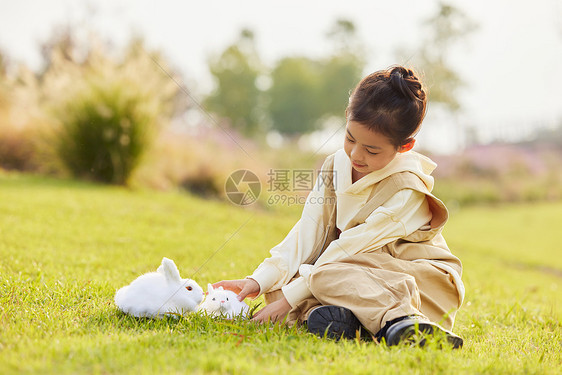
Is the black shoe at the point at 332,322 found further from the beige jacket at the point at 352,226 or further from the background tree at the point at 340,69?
the background tree at the point at 340,69

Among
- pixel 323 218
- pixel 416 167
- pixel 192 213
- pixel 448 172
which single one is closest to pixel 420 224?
pixel 416 167

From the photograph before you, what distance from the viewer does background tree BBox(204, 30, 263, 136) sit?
20.6m

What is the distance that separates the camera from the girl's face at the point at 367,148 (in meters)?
2.38

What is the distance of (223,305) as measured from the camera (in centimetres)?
241

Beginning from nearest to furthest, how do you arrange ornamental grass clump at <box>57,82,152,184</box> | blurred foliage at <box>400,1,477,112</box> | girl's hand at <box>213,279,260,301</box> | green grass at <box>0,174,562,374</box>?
1. green grass at <box>0,174,562,374</box>
2. girl's hand at <box>213,279,260,301</box>
3. ornamental grass clump at <box>57,82,152,184</box>
4. blurred foliage at <box>400,1,477,112</box>

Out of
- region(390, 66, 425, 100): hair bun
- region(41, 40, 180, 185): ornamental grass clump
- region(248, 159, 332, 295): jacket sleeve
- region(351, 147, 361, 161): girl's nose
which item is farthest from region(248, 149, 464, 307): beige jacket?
region(41, 40, 180, 185): ornamental grass clump

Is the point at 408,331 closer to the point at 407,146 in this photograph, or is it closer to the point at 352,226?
the point at 352,226

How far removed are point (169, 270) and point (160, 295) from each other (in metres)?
0.12

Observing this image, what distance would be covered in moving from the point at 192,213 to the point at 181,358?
4.94 m

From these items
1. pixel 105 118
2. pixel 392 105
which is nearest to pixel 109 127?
pixel 105 118

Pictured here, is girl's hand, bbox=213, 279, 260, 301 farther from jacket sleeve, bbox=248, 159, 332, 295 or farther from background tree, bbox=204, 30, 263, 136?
background tree, bbox=204, 30, 263, 136

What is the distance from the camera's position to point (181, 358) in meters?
1.78

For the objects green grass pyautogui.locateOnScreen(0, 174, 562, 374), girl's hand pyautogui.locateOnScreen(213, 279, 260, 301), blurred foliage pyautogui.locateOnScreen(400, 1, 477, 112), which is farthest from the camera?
blurred foliage pyautogui.locateOnScreen(400, 1, 477, 112)

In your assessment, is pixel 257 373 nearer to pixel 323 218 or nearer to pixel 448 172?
pixel 323 218
